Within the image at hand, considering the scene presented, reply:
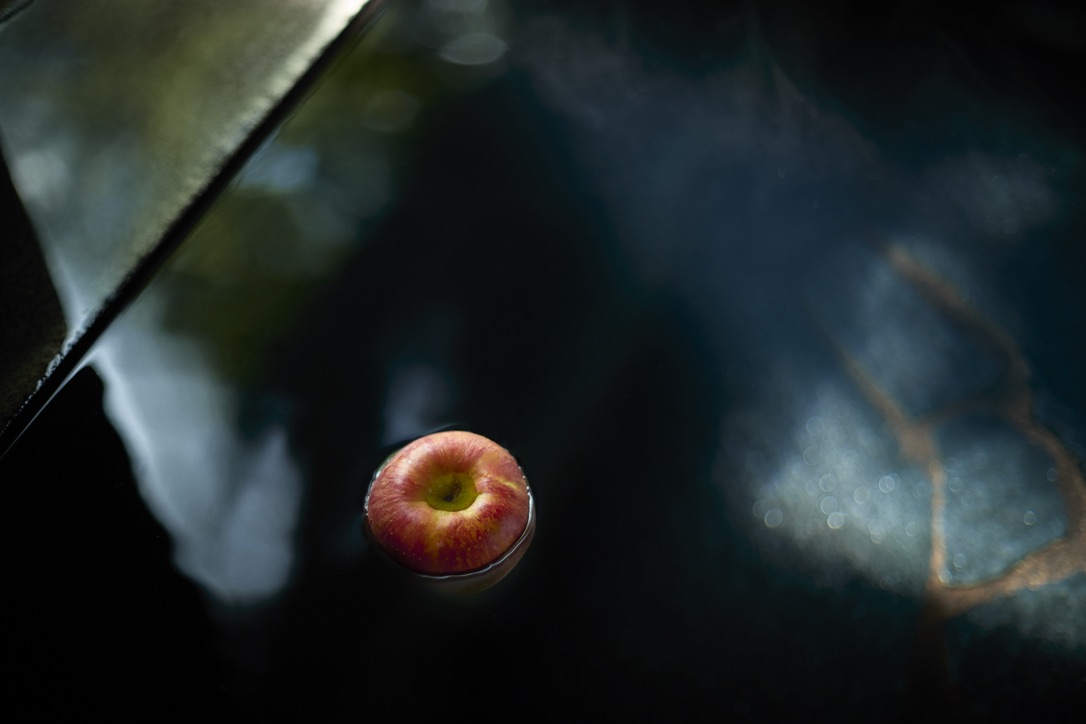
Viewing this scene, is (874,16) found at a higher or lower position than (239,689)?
higher

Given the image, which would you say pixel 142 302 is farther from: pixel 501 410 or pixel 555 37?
pixel 555 37

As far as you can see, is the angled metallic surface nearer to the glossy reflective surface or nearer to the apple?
the glossy reflective surface

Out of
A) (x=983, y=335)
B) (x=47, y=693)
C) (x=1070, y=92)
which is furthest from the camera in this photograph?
(x=1070, y=92)

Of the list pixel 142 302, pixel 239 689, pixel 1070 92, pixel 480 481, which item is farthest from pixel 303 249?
pixel 1070 92

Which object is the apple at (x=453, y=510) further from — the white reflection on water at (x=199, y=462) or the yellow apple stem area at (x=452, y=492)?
the white reflection on water at (x=199, y=462)

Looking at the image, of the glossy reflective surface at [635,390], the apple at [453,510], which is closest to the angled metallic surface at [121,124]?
the glossy reflective surface at [635,390]

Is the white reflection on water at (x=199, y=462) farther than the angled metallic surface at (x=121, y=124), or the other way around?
the angled metallic surface at (x=121, y=124)

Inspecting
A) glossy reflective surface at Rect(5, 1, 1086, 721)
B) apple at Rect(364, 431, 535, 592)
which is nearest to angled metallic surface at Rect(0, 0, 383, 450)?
glossy reflective surface at Rect(5, 1, 1086, 721)
